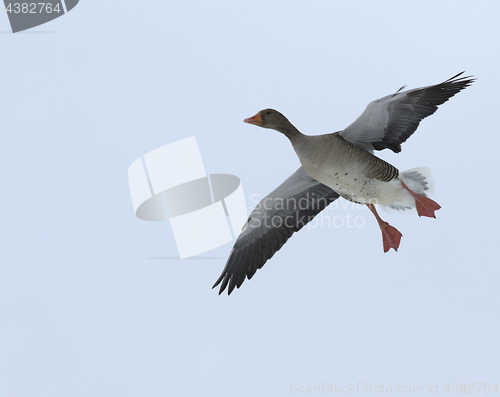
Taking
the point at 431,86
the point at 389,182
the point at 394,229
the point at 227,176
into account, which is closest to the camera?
the point at 431,86

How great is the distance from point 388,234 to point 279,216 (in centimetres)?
106

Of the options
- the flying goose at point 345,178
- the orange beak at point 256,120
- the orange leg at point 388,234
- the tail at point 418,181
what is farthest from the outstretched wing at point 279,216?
the orange beak at point 256,120

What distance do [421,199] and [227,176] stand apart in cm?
198

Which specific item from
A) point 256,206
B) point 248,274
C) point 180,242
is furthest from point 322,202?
point 180,242

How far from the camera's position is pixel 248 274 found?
4684 mm

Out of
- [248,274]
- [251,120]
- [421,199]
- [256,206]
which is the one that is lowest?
[248,274]

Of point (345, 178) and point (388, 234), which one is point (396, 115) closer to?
point (345, 178)

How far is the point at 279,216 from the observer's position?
5.00m

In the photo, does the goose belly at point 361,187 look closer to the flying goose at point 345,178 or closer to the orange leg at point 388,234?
the flying goose at point 345,178

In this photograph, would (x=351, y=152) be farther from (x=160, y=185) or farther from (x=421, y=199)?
(x=160, y=185)

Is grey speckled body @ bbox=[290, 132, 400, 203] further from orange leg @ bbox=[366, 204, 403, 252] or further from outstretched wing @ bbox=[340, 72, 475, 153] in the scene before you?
orange leg @ bbox=[366, 204, 403, 252]

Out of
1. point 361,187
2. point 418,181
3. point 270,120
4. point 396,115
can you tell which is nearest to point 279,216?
point 361,187

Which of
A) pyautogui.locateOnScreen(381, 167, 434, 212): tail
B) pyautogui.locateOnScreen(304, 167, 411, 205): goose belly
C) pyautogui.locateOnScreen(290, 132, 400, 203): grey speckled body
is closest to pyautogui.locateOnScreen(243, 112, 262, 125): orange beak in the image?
pyautogui.locateOnScreen(290, 132, 400, 203): grey speckled body

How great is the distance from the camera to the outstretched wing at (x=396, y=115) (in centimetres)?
396
